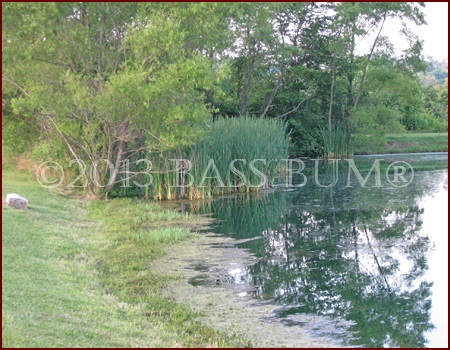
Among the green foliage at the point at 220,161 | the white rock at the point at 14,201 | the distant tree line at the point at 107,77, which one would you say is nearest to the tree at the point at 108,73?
the distant tree line at the point at 107,77

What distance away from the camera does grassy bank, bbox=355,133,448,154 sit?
1107 inches

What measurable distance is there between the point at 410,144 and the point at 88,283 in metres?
24.9

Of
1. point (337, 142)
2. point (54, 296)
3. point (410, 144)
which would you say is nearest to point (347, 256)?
point (54, 296)

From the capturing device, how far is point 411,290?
714 cm

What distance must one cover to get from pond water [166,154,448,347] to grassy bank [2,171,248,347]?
93 centimetres

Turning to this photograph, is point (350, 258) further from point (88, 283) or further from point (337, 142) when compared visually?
point (337, 142)

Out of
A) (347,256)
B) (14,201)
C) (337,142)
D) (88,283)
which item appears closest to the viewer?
(88,283)

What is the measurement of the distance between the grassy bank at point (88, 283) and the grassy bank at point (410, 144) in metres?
18.4

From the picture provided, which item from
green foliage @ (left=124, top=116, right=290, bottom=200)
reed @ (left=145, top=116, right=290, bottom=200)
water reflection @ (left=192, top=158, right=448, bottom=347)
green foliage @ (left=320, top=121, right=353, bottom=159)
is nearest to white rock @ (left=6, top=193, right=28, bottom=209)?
water reflection @ (left=192, top=158, right=448, bottom=347)

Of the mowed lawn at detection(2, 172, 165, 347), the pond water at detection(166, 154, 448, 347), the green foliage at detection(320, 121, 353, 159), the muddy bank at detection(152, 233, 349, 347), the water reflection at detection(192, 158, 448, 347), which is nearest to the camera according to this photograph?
the mowed lawn at detection(2, 172, 165, 347)

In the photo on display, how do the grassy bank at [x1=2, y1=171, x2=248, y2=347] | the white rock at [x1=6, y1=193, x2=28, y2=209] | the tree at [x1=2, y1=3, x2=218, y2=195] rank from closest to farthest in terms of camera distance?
the grassy bank at [x1=2, y1=171, x2=248, y2=347] < the white rock at [x1=6, y1=193, x2=28, y2=209] < the tree at [x1=2, y1=3, x2=218, y2=195]

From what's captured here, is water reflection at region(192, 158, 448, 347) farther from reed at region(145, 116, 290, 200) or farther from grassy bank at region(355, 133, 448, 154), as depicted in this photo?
grassy bank at region(355, 133, 448, 154)

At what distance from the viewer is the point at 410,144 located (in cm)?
2906

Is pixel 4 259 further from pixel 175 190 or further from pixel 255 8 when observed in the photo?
pixel 255 8
